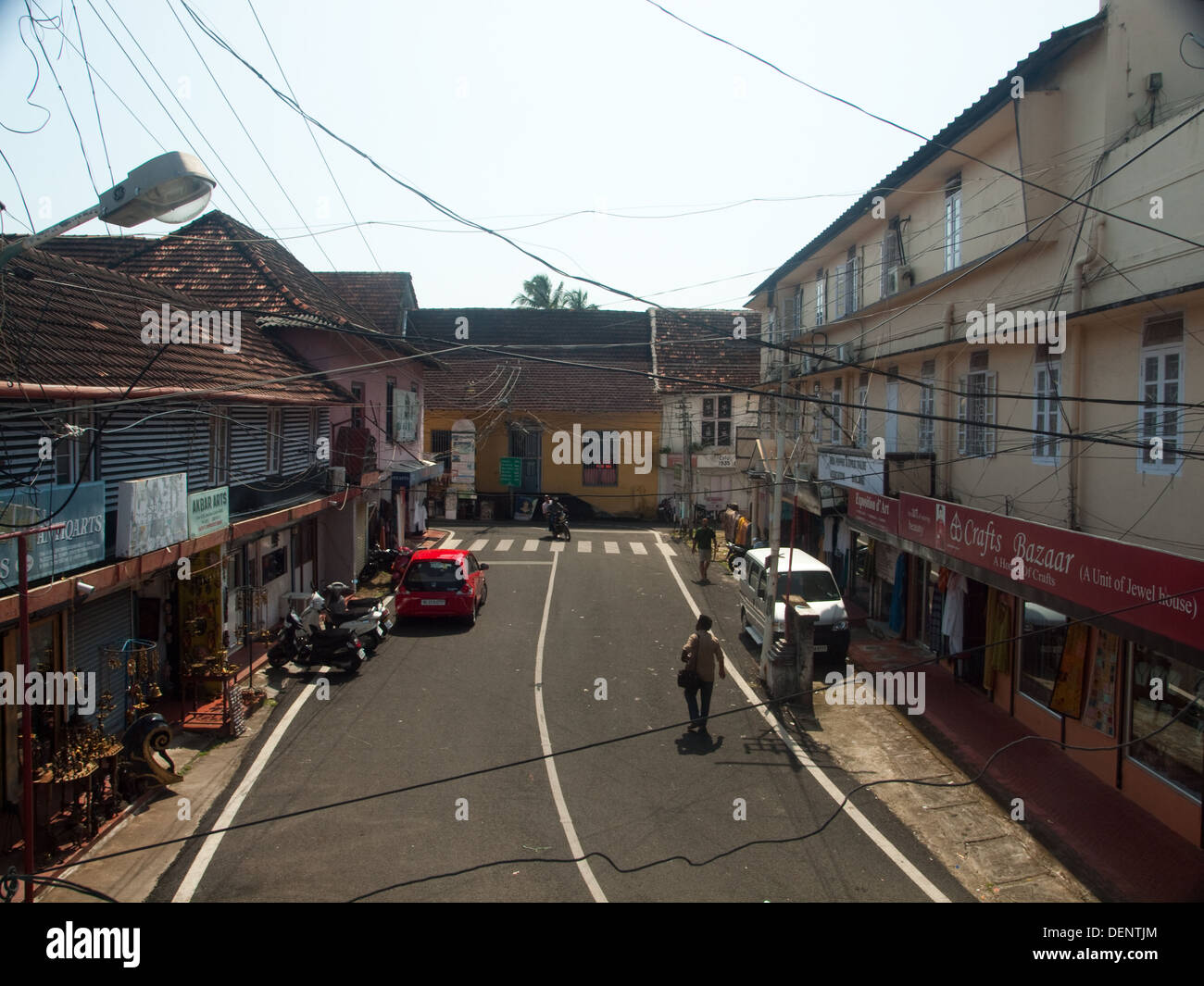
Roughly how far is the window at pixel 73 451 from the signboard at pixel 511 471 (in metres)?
30.0

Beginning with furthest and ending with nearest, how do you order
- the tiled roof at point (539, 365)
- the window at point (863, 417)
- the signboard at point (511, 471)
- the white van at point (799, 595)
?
the signboard at point (511, 471), the tiled roof at point (539, 365), the window at point (863, 417), the white van at point (799, 595)

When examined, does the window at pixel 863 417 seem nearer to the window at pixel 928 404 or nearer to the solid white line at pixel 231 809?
the window at pixel 928 404

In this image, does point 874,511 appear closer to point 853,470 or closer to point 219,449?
point 853,470

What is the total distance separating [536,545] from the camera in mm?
30828

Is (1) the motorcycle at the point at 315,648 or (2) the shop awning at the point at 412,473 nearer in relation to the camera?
(1) the motorcycle at the point at 315,648

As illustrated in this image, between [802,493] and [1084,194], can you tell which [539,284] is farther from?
[1084,194]

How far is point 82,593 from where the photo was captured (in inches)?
373

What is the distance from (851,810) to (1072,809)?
2.57 m

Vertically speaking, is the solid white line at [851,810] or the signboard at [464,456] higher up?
the signboard at [464,456]

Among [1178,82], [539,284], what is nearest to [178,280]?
[1178,82]

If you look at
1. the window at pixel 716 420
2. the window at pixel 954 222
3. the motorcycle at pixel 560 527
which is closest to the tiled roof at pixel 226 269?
the motorcycle at pixel 560 527

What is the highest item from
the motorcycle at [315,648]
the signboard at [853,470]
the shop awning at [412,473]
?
the signboard at [853,470]

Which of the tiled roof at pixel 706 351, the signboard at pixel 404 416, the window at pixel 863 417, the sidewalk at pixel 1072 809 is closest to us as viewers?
the sidewalk at pixel 1072 809

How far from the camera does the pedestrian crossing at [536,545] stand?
96.9ft
